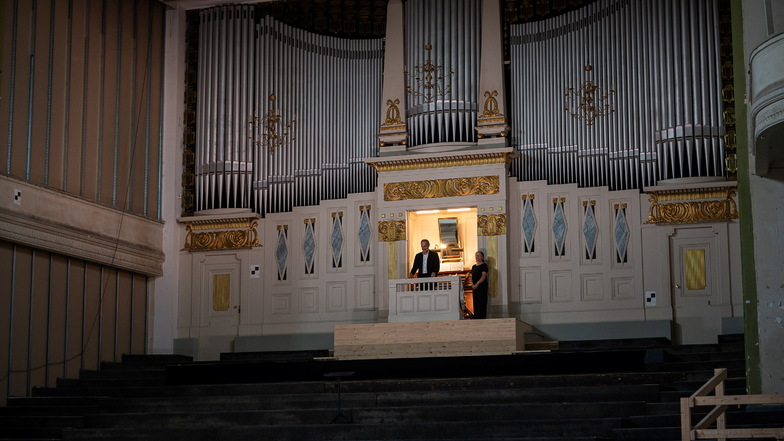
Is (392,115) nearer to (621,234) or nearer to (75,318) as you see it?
(621,234)

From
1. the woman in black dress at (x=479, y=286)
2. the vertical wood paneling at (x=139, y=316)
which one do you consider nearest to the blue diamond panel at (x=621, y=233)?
the woman in black dress at (x=479, y=286)

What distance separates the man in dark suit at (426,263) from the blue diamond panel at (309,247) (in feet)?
5.35

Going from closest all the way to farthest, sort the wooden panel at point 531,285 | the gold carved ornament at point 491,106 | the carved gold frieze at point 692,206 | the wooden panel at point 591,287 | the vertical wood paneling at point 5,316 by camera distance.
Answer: the vertical wood paneling at point 5,316 < the carved gold frieze at point 692,206 < the wooden panel at point 591,287 < the wooden panel at point 531,285 < the gold carved ornament at point 491,106

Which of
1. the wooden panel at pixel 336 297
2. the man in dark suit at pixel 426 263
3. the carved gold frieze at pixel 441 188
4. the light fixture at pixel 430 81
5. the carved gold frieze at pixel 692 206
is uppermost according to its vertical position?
the light fixture at pixel 430 81

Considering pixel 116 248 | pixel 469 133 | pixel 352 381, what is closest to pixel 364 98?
pixel 469 133

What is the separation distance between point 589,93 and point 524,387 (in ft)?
15.1

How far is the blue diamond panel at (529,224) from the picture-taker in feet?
48.2

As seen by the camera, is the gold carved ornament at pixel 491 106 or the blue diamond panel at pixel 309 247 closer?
the gold carved ornament at pixel 491 106

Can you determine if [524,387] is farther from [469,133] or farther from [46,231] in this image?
[46,231]

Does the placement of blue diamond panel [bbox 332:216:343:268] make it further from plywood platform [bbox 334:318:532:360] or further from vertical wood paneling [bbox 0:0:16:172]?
vertical wood paneling [bbox 0:0:16:172]

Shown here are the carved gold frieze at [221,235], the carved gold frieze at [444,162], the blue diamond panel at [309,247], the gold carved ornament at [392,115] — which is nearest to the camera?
the carved gold frieze at [444,162]

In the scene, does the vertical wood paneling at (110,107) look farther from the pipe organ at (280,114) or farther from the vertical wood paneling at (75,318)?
the pipe organ at (280,114)

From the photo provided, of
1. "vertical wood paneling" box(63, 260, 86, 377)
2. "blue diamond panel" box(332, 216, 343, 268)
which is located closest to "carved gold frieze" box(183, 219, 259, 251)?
"blue diamond panel" box(332, 216, 343, 268)

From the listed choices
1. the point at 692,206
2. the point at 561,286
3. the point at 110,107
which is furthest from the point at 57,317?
the point at 692,206
